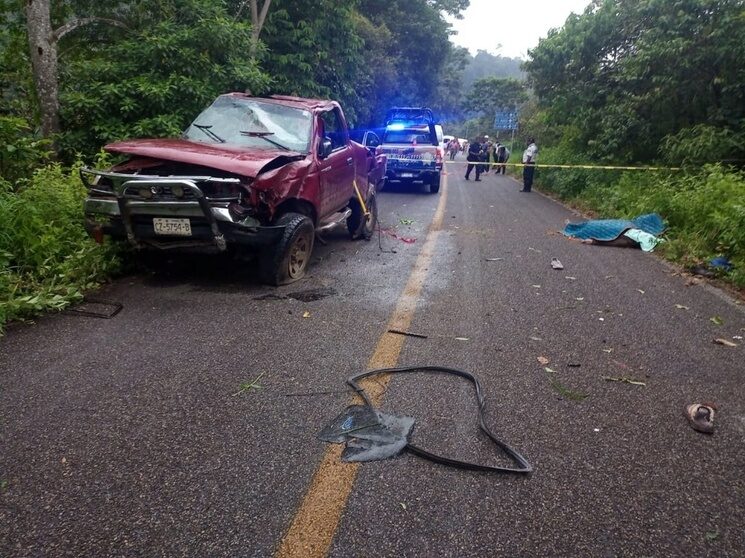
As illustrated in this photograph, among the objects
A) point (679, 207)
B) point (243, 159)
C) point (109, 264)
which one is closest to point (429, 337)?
point (243, 159)

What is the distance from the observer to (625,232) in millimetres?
8414

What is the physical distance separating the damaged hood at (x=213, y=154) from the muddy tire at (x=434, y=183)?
413 inches

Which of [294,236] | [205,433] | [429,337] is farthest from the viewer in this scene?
[294,236]

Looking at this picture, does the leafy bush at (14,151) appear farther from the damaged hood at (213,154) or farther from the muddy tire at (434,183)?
the muddy tire at (434,183)

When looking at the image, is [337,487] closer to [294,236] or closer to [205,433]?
[205,433]

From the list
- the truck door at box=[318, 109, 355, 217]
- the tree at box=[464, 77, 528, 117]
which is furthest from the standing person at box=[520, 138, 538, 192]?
the tree at box=[464, 77, 528, 117]

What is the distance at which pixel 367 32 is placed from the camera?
70.1 feet

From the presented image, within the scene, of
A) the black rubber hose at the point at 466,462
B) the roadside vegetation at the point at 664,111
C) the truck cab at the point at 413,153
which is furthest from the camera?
the truck cab at the point at 413,153

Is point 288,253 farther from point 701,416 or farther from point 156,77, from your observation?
point 156,77

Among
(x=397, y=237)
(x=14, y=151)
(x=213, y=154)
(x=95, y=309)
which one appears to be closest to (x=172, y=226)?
(x=213, y=154)

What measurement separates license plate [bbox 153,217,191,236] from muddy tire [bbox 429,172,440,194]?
11650mm

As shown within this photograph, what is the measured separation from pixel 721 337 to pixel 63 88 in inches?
399

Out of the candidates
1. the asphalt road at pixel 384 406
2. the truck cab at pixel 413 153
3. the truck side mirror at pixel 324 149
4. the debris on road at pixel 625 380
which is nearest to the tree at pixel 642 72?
the truck cab at pixel 413 153

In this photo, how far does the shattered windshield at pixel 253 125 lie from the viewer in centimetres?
579
